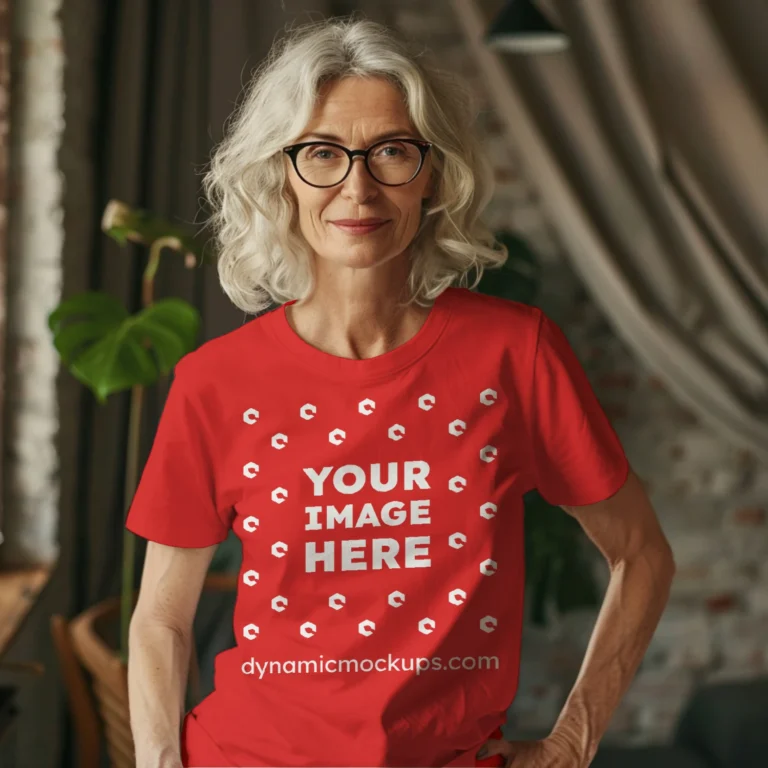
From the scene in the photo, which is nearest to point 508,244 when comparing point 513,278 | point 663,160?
point 513,278

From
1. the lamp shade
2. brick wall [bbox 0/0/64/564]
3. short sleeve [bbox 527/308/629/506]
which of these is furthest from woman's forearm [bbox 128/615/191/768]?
the lamp shade

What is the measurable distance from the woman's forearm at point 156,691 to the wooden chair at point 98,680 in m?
0.81

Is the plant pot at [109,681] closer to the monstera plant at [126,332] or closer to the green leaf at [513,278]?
the monstera plant at [126,332]

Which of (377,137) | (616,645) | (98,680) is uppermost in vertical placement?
(377,137)

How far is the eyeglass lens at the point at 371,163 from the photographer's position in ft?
3.44

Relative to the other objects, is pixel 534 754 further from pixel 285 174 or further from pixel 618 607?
pixel 285 174

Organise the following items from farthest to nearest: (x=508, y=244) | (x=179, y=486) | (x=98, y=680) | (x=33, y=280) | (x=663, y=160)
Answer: (x=508, y=244) < (x=663, y=160) < (x=33, y=280) < (x=98, y=680) < (x=179, y=486)

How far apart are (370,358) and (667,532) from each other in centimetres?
228

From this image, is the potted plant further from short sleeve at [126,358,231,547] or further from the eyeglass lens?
the eyeglass lens

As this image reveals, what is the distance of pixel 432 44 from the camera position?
9.68 ft

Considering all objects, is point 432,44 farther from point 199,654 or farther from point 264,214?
point 264,214

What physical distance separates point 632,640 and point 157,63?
6.37 feet

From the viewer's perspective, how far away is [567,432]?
1104 millimetres

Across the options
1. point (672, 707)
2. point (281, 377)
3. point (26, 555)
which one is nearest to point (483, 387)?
point (281, 377)
